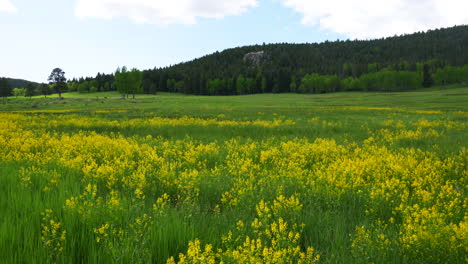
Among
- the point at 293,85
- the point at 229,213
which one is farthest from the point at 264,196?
the point at 293,85

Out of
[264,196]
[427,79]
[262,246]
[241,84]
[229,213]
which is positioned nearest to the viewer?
[262,246]

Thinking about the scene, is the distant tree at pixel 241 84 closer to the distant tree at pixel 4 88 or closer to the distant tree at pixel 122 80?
the distant tree at pixel 122 80

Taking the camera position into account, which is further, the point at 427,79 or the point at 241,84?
the point at 241,84

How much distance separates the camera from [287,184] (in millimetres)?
5535

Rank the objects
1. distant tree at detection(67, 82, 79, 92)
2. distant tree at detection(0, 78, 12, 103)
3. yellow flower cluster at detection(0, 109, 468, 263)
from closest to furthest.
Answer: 1. yellow flower cluster at detection(0, 109, 468, 263)
2. distant tree at detection(0, 78, 12, 103)
3. distant tree at detection(67, 82, 79, 92)

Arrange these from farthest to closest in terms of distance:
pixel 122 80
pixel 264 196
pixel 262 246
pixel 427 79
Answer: pixel 427 79, pixel 122 80, pixel 264 196, pixel 262 246

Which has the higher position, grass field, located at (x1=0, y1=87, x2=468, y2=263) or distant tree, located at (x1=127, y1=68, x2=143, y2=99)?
distant tree, located at (x1=127, y1=68, x2=143, y2=99)

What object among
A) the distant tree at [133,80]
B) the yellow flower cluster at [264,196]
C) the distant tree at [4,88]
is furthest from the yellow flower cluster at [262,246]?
the distant tree at [4,88]

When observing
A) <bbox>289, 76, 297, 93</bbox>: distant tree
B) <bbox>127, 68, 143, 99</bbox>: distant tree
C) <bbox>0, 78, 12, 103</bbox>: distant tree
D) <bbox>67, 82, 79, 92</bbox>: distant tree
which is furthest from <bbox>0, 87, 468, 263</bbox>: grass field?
<bbox>67, 82, 79, 92</bbox>: distant tree

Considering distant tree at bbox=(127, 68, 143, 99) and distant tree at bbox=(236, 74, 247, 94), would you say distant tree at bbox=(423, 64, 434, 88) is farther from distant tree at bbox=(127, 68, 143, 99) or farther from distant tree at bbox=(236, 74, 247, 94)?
distant tree at bbox=(127, 68, 143, 99)

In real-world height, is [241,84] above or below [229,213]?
above

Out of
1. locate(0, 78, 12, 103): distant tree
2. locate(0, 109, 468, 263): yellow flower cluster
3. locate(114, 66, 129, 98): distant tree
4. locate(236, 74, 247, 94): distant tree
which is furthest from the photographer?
locate(236, 74, 247, 94): distant tree

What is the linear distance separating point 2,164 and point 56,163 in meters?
1.09

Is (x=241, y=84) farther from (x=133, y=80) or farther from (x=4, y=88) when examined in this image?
(x=4, y=88)
